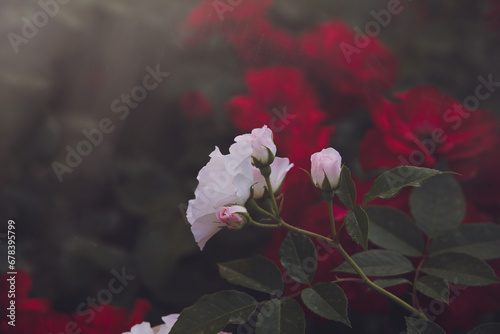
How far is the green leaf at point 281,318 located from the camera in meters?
0.40

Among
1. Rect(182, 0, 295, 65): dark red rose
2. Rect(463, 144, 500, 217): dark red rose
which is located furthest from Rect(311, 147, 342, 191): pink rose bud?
Rect(182, 0, 295, 65): dark red rose

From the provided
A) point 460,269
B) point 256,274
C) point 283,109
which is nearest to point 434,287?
point 460,269

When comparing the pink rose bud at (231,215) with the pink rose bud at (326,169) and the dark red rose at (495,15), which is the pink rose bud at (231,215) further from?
the dark red rose at (495,15)

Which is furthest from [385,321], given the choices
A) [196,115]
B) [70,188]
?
[70,188]

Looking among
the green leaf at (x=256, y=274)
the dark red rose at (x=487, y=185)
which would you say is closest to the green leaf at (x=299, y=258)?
the green leaf at (x=256, y=274)

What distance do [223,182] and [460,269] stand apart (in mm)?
241

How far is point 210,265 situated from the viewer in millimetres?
803

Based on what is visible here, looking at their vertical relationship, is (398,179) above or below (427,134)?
above

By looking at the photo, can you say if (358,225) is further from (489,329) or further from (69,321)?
(69,321)

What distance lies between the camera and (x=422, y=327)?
1.32 feet

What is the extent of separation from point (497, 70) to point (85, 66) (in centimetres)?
83

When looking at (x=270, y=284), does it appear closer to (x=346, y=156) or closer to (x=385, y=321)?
(x=385, y=321)

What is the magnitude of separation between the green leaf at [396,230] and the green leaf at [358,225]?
130mm

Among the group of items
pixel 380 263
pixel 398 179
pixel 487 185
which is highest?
pixel 398 179
